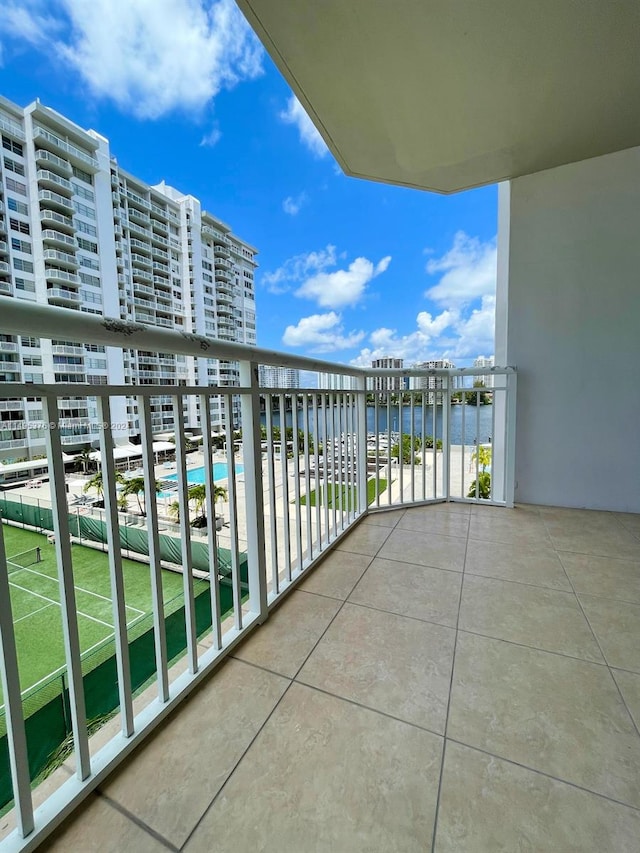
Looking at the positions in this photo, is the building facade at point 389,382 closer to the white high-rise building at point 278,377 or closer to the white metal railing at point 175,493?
the white metal railing at point 175,493

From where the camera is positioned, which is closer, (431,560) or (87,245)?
(431,560)

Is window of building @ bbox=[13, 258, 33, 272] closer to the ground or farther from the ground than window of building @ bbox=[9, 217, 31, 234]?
closer to the ground

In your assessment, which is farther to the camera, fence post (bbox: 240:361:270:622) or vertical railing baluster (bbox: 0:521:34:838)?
fence post (bbox: 240:361:270:622)

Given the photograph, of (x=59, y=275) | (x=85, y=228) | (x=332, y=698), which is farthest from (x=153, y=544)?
(x=85, y=228)

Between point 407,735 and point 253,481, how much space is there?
2.72 ft

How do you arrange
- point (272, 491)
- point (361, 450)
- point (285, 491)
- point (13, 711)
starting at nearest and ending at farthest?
point (13, 711) < point (272, 491) < point (285, 491) < point (361, 450)

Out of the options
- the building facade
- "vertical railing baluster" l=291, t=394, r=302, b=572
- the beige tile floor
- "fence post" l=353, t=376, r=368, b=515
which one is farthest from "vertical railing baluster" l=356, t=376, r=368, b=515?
the beige tile floor

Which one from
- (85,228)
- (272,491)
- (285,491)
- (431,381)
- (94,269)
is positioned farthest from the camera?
(431,381)

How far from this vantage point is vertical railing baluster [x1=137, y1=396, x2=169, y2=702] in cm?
84

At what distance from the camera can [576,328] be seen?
247 cm

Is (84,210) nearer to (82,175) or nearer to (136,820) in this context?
(82,175)

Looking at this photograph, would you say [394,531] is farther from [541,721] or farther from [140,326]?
[140,326]

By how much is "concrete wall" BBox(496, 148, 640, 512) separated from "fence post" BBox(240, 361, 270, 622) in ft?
7.27

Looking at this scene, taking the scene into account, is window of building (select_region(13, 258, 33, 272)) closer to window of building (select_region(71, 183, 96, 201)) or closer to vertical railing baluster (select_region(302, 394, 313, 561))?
window of building (select_region(71, 183, 96, 201))
